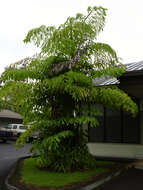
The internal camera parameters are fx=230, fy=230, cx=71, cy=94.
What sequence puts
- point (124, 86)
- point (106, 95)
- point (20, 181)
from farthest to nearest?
1. point (124, 86)
2. point (106, 95)
3. point (20, 181)

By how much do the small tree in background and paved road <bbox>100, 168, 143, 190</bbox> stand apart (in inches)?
55.1

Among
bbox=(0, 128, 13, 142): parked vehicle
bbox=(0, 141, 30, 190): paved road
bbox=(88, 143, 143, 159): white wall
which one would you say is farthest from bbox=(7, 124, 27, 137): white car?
bbox=(88, 143, 143, 159): white wall

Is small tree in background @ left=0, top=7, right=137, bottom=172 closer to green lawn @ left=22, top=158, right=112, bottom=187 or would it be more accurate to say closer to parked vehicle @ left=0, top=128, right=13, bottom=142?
green lawn @ left=22, top=158, right=112, bottom=187

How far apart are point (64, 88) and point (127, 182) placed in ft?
11.8

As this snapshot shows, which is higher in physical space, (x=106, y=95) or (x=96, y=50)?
(x=96, y=50)

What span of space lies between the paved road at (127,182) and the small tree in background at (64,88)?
1.40 meters

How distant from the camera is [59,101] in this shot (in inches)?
339

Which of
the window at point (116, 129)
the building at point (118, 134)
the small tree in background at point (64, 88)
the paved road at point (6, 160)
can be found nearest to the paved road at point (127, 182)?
the small tree in background at point (64, 88)

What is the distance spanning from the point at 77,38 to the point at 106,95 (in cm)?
255

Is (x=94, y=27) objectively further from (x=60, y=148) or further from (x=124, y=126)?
(x=124, y=126)

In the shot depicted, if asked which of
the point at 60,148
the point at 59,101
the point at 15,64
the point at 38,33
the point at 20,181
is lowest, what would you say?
the point at 20,181

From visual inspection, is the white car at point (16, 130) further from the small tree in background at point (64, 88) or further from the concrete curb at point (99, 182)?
the concrete curb at point (99, 182)

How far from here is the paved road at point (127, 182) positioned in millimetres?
6585

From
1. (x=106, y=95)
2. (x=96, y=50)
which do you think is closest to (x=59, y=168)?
(x=106, y=95)
